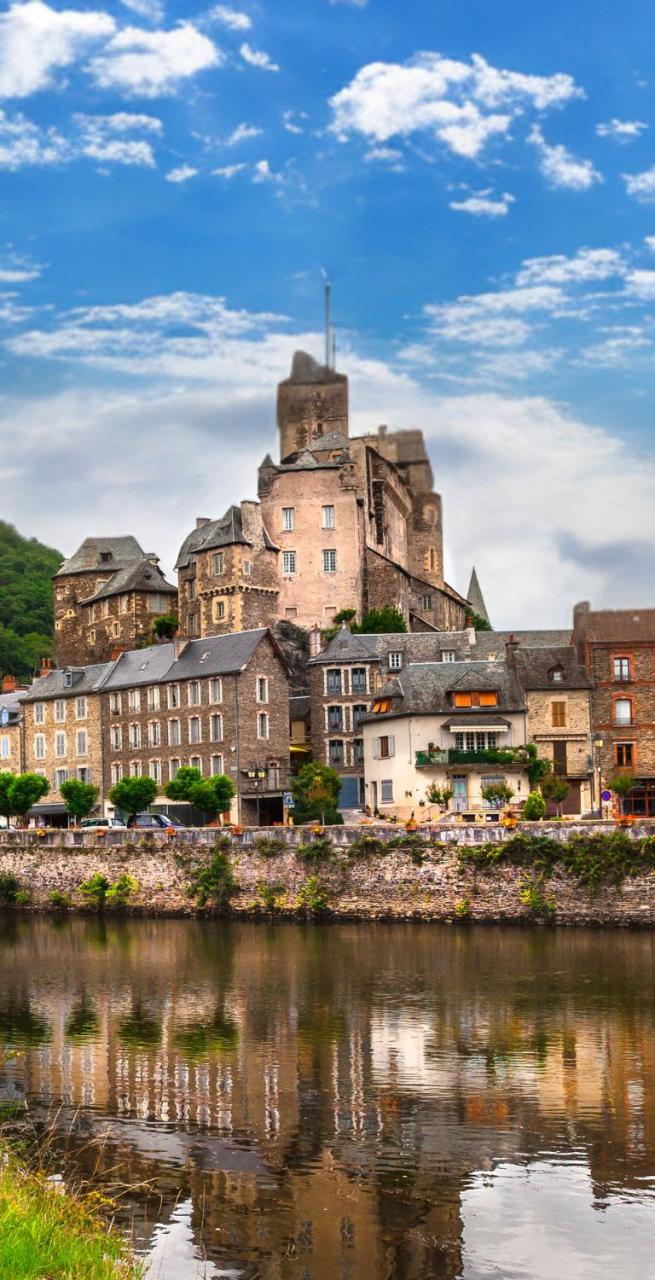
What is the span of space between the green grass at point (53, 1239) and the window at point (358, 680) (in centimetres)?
5527

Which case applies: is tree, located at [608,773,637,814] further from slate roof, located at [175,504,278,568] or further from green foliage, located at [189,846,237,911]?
slate roof, located at [175,504,278,568]

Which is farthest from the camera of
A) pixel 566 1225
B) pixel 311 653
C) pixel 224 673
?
pixel 311 653

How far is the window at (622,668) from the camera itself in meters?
63.5

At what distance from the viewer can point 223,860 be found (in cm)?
5153

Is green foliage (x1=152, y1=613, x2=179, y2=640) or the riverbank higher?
green foliage (x1=152, y1=613, x2=179, y2=640)

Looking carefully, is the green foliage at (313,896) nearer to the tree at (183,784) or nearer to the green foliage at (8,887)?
the tree at (183,784)

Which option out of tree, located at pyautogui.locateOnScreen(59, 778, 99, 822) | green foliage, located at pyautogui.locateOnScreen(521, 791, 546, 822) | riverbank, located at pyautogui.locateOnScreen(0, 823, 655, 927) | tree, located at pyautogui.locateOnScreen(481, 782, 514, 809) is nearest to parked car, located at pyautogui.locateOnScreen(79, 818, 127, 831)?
tree, located at pyautogui.locateOnScreen(59, 778, 99, 822)

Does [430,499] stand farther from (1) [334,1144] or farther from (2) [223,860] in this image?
(1) [334,1144]

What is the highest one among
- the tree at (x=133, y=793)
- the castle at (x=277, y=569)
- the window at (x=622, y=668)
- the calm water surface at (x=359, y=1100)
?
the castle at (x=277, y=569)

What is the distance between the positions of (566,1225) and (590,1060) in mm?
9190

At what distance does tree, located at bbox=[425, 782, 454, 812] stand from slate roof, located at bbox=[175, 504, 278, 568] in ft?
86.2

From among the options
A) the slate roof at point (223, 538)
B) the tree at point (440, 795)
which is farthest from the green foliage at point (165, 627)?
the tree at point (440, 795)

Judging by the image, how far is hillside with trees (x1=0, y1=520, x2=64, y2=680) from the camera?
122m

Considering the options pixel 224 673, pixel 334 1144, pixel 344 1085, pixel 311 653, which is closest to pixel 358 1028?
pixel 344 1085
